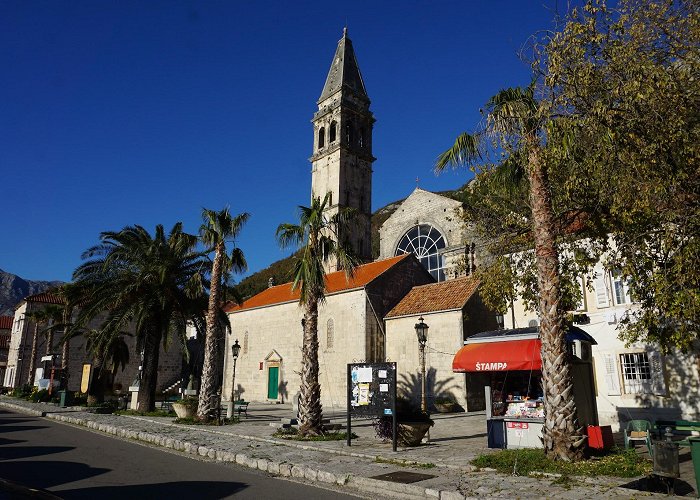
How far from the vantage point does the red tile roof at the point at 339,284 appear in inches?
1239

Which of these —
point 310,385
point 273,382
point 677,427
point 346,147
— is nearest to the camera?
point 677,427

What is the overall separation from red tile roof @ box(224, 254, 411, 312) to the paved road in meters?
15.0

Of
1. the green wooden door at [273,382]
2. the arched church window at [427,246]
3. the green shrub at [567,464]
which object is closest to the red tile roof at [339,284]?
the green wooden door at [273,382]

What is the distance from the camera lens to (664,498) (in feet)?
23.6

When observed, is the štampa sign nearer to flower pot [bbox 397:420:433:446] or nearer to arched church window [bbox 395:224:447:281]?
flower pot [bbox 397:420:433:446]

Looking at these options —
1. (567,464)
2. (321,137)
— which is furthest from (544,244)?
(321,137)

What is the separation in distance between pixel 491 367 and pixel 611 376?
322 inches

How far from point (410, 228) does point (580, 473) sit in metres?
34.6

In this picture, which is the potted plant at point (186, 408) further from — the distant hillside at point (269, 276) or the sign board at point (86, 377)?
the distant hillside at point (269, 276)

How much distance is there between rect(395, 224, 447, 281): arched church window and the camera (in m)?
39.3

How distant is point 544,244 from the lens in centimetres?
1112

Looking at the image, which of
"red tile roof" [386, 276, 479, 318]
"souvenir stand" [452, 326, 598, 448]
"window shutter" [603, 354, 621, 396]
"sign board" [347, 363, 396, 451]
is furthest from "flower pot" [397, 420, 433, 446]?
"red tile roof" [386, 276, 479, 318]

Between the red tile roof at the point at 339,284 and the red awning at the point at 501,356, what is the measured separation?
1407 cm

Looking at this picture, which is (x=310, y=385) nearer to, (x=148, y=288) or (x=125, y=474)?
(x=125, y=474)
